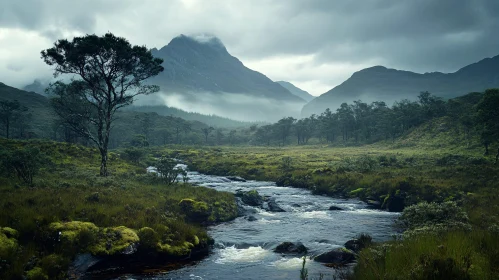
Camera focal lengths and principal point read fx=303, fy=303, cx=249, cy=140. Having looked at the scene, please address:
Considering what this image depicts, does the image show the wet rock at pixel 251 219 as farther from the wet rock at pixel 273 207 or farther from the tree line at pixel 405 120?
the tree line at pixel 405 120

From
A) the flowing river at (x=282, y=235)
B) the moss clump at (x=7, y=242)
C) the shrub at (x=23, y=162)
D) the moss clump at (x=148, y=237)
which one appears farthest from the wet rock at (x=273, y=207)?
the moss clump at (x=7, y=242)

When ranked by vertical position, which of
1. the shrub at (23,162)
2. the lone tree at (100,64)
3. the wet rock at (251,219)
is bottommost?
the wet rock at (251,219)

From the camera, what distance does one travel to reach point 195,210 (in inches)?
987

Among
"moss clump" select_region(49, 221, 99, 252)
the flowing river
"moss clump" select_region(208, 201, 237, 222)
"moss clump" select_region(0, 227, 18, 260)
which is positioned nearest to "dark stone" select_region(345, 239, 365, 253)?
the flowing river

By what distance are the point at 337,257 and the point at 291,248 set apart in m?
3.02

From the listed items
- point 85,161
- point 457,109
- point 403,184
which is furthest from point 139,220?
point 457,109

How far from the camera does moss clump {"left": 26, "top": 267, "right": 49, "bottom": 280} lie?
37.4 feet

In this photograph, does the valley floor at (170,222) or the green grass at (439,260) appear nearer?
the green grass at (439,260)

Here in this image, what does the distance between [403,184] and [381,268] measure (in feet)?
94.8

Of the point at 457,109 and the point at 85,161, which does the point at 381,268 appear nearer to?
the point at 85,161

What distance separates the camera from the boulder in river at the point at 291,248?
18094 mm

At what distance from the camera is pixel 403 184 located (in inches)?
1362

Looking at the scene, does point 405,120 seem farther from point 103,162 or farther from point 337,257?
point 337,257

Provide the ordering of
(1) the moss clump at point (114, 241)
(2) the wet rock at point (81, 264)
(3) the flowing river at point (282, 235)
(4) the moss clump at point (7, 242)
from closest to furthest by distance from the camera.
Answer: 1. (4) the moss clump at point (7, 242)
2. (2) the wet rock at point (81, 264)
3. (1) the moss clump at point (114, 241)
4. (3) the flowing river at point (282, 235)
